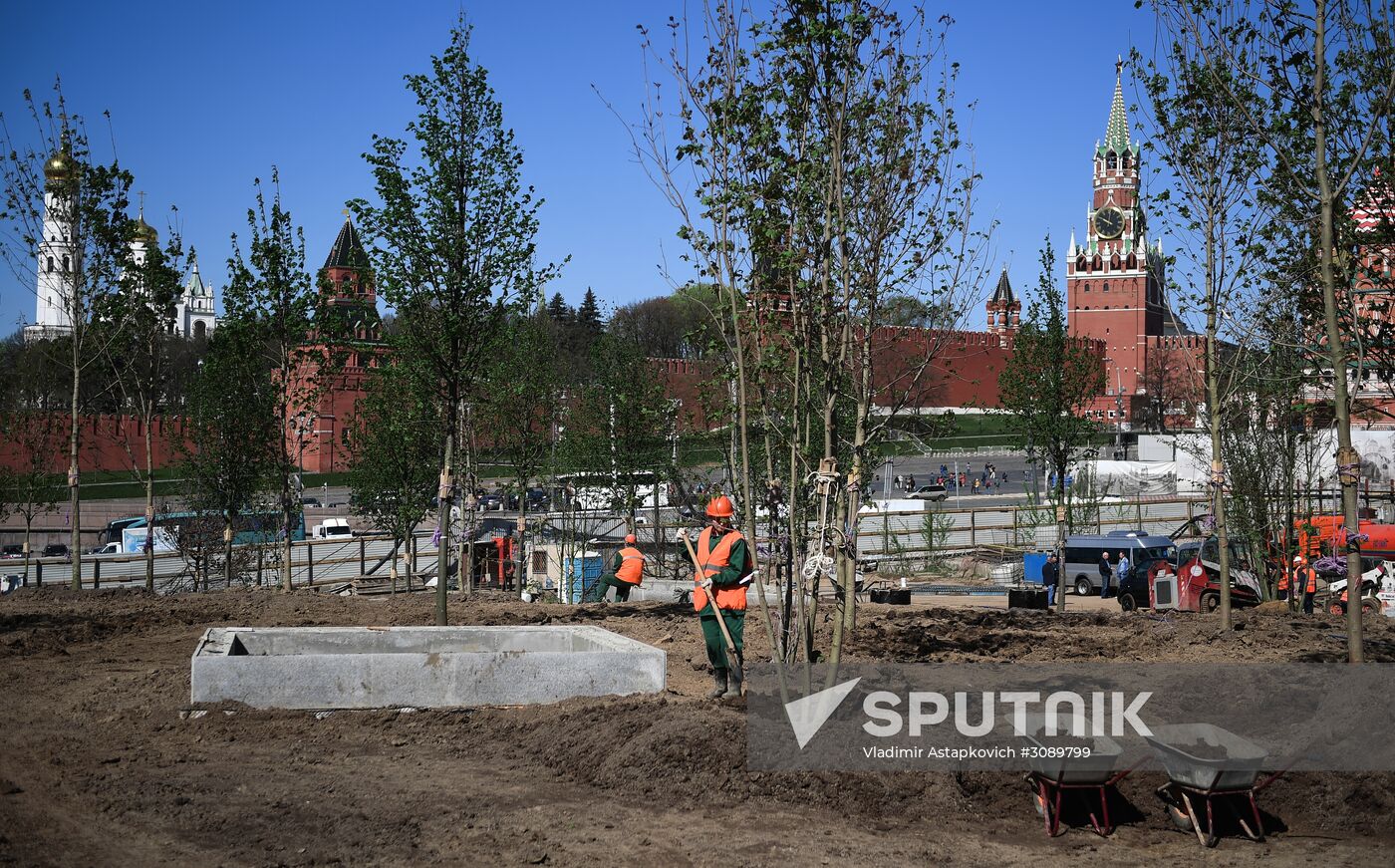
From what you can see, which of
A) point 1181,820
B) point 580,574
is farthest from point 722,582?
point 580,574

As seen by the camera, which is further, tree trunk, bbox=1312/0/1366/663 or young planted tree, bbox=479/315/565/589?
young planted tree, bbox=479/315/565/589

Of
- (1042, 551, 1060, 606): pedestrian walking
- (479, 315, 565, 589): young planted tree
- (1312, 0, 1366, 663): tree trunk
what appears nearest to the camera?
(1312, 0, 1366, 663): tree trunk

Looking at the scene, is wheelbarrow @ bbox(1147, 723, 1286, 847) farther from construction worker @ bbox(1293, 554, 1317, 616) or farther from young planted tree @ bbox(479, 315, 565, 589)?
young planted tree @ bbox(479, 315, 565, 589)

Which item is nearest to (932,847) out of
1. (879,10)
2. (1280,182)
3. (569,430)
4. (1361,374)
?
(879,10)


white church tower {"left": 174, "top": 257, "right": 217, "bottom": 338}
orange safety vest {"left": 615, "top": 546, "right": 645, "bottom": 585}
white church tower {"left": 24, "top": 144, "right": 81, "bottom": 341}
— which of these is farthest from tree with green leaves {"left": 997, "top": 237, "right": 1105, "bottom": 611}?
white church tower {"left": 174, "top": 257, "right": 217, "bottom": 338}

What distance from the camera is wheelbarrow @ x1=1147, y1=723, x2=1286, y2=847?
22.1 ft

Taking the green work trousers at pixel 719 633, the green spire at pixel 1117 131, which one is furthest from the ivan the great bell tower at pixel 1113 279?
the green work trousers at pixel 719 633

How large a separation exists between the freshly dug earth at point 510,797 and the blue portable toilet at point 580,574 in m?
12.1

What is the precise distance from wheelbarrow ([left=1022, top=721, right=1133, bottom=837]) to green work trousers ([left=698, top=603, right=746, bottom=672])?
3222 millimetres

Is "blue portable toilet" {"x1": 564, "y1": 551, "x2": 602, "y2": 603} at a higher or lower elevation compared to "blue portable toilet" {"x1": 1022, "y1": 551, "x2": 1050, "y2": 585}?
higher

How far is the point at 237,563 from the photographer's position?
26.1 metres

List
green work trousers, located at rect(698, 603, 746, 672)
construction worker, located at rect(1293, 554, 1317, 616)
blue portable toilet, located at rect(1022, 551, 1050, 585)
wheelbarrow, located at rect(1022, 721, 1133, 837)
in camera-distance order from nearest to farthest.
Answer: wheelbarrow, located at rect(1022, 721, 1133, 837)
green work trousers, located at rect(698, 603, 746, 672)
construction worker, located at rect(1293, 554, 1317, 616)
blue portable toilet, located at rect(1022, 551, 1050, 585)

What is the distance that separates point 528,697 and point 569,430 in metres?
22.6

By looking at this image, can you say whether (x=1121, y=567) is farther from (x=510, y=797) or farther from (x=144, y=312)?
(x=510, y=797)
